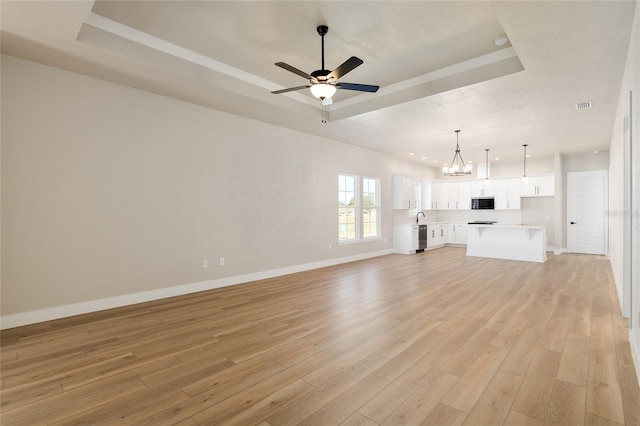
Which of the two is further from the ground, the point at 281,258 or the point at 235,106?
the point at 235,106

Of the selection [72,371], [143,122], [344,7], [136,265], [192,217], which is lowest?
[72,371]

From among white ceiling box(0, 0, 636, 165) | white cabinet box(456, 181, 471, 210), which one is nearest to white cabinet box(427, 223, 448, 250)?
white cabinet box(456, 181, 471, 210)

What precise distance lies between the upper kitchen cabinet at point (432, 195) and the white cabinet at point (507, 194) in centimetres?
188

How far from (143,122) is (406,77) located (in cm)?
403

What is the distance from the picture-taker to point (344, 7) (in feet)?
9.92

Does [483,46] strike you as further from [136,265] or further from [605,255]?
[605,255]

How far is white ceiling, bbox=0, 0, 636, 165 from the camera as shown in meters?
2.90

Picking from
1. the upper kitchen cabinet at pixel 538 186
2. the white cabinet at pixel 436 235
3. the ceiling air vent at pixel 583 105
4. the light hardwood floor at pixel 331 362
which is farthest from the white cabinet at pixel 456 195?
the light hardwood floor at pixel 331 362

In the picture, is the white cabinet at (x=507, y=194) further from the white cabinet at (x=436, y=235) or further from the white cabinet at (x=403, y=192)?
the white cabinet at (x=403, y=192)

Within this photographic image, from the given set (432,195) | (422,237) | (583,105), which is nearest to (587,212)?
(432,195)

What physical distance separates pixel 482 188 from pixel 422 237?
122 inches

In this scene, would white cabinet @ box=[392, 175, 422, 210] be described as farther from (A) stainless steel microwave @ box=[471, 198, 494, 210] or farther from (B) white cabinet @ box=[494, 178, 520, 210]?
(B) white cabinet @ box=[494, 178, 520, 210]

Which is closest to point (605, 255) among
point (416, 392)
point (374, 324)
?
point (374, 324)

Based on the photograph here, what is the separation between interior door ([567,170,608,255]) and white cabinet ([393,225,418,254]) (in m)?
4.66
